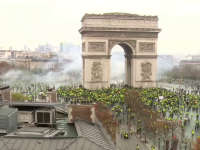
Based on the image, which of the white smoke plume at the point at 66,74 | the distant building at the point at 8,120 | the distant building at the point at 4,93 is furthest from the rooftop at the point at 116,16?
the distant building at the point at 8,120

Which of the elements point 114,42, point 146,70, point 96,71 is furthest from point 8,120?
point 146,70

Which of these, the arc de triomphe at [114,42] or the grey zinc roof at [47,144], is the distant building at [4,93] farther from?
the arc de triomphe at [114,42]

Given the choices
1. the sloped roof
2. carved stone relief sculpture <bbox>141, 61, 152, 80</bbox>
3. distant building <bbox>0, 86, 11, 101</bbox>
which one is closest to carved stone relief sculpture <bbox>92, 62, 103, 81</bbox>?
carved stone relief sculpture <bbox>141, 61, 152, 80</bbox>

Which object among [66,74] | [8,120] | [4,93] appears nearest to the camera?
[8,120]

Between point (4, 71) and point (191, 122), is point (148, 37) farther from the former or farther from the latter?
point (4, 71)

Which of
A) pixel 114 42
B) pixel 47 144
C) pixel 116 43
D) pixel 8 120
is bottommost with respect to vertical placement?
pixel 47 144

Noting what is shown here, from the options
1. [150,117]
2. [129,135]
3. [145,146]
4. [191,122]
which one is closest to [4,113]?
[145,146]

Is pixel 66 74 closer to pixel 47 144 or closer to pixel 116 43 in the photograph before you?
pixel 116 43
